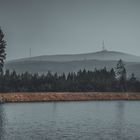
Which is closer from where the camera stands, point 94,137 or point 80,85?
point 94,137

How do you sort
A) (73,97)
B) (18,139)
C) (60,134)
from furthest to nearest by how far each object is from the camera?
1. (73,97)
2. (60,134)
3. (18,139)

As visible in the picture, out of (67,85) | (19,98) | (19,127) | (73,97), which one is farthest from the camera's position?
(67,85)

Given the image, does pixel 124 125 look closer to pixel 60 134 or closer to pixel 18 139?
pixel 60 134

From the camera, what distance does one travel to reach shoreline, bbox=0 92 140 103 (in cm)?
14238

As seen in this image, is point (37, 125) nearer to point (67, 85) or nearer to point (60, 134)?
point (60, 134)

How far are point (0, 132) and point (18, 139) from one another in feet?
24.0

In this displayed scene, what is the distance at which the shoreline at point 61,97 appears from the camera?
142 metres

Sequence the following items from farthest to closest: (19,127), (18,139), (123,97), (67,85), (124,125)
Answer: (67,85)
(123,97)
(124,125)
(19,127)
(18,139)

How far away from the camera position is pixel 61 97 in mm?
160500

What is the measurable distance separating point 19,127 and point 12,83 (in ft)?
349

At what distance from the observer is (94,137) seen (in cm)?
5750

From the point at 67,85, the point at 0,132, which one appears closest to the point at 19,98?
the point at 67,85

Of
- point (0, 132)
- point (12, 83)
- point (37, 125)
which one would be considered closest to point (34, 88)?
point (12, 83)

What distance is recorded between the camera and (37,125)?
7162 centimetres
